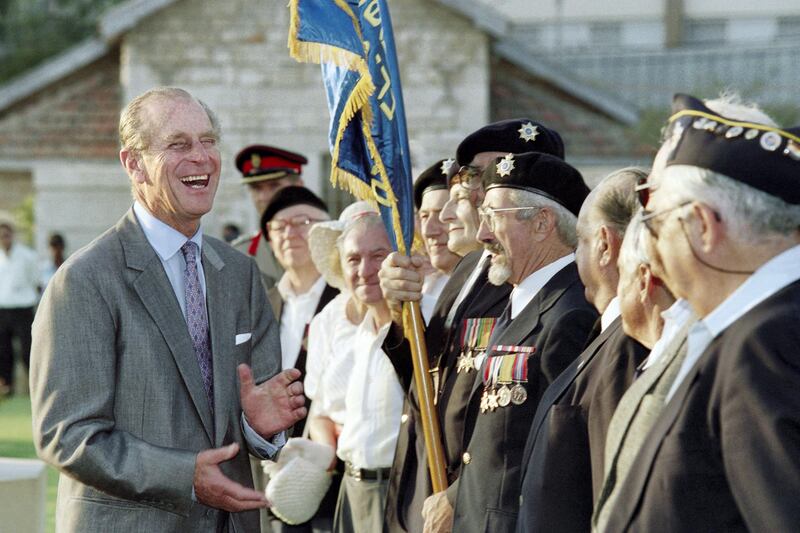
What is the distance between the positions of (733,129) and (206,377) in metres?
1.84

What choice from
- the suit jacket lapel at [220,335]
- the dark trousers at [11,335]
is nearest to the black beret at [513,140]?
the suit jacket lapel at [220,335]

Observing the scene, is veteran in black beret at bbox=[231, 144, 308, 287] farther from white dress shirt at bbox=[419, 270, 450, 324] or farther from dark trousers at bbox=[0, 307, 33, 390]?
dark trousers at bbox=[0, 307, 33, 390]

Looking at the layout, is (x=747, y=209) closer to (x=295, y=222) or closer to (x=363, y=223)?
(x=363, y=223)

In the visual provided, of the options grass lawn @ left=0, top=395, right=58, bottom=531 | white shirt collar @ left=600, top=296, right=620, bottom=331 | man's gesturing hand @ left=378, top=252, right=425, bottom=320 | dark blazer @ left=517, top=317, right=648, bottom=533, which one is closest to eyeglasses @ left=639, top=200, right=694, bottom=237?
dark blazer @ left=517, top=317, right=648, bottom=533

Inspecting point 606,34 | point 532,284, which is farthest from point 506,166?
point 606,34

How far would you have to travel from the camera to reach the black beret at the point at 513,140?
4648 millimetres

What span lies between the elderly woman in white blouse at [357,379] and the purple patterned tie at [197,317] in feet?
4.79

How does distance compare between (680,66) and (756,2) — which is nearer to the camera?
(680,66)

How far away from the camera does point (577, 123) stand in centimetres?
1861

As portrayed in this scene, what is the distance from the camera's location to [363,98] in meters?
Answer: 4.57

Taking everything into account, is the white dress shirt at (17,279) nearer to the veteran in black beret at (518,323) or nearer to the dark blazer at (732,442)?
the veteran in black beret at (518,323)

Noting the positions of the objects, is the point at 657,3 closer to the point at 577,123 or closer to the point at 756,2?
the point at 756,2

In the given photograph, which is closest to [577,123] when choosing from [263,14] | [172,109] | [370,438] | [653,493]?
[263,14]

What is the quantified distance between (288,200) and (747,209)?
15.3 feet
